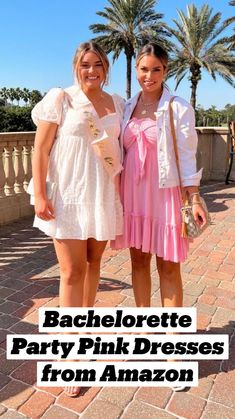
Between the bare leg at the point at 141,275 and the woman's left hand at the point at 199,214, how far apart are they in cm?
48

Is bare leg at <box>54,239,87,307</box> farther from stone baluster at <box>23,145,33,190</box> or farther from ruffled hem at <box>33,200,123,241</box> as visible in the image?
stone baluster at <box>23,145,33,190</box>

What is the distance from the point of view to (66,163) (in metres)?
2.11

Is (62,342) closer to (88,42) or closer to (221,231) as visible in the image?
(88,42)

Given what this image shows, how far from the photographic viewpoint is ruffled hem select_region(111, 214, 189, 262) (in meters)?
2.31

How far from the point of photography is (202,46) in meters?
25.3

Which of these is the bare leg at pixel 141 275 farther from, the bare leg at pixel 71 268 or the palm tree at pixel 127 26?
the palm tree at pixel 127 26

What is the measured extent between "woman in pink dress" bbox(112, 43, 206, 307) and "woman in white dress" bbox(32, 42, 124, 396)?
12 centimetres

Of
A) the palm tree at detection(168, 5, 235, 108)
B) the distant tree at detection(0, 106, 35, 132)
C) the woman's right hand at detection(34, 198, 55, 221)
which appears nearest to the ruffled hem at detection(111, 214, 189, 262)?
the woman's right hand at detection(34, 198, 55, 221)

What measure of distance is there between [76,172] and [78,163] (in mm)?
49

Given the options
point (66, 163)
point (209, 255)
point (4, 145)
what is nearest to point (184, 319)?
point (66, 163)

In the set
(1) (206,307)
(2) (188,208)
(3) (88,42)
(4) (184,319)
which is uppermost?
(3) (88,42)

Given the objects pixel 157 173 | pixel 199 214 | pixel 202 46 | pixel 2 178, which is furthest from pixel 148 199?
pixel 202 46

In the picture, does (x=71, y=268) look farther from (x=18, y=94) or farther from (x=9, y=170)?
(x=18, y=94)

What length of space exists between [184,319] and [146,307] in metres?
0.27
